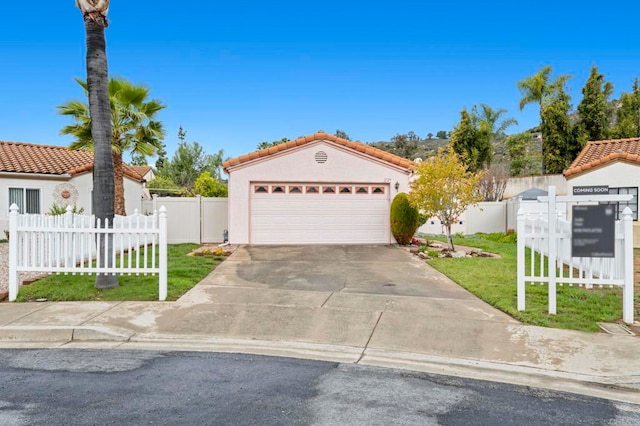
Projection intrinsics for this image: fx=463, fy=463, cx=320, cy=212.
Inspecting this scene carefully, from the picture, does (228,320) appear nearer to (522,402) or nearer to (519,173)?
(522,402)

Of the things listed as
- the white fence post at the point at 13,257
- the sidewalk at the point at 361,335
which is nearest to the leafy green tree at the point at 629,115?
the sidewalk at the point at 361,335

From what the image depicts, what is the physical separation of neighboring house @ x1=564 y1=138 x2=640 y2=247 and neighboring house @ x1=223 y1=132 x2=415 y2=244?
6.98 m

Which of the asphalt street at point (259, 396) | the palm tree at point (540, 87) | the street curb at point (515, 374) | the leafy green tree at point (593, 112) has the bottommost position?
the street curb at point (515, 374)

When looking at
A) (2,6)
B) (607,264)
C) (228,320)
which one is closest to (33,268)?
(228,320)

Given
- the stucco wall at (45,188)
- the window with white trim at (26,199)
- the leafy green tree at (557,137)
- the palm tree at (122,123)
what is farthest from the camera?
the leafy green tree at (557,137)

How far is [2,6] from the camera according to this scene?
53.5 ft

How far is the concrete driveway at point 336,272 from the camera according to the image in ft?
30.5

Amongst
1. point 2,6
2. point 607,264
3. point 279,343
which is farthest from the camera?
point 2,6

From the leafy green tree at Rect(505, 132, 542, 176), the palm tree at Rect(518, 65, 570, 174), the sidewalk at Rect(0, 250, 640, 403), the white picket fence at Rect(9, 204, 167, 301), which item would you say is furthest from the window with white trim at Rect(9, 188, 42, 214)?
the leafy green tree at Rect(505, 132, 542, 176)

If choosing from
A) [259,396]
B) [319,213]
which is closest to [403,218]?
[319,213]

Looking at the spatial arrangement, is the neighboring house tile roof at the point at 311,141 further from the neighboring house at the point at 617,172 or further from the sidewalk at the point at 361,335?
the sidewalk at the point at 361,335

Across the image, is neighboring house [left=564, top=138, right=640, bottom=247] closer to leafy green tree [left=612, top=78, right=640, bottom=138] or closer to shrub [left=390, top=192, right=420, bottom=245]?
shrub [left=390, top=192, right=420, bottom=245]

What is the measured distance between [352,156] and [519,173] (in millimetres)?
29722

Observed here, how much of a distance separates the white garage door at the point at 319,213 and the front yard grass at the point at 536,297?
16.4 ft
